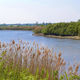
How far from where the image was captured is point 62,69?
14.4ft

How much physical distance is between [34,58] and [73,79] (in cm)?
106

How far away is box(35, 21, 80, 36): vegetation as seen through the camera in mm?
39562

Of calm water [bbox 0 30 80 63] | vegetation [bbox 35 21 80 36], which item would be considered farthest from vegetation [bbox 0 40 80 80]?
vegetation [bbox 35 21 80 36]

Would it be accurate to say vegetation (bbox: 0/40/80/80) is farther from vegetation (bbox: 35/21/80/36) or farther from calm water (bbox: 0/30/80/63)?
vegetation (bbox: 35/21/80/36)

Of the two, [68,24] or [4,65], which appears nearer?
[4,65]

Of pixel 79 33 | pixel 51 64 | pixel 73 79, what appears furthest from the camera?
pixel 79 33

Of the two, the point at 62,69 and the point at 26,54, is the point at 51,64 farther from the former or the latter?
the point at 26,54

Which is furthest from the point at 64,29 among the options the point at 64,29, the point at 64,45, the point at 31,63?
the point at 31,63

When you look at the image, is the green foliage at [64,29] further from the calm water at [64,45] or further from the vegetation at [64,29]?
the calm water at [64,45]

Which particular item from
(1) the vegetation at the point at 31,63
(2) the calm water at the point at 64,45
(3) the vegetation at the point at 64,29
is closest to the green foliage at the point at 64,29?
(3) the vegetation at the point at 64,29

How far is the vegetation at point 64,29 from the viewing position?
39.6m

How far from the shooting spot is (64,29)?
43.1m

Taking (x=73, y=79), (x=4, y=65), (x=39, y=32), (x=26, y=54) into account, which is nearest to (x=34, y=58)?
(x=26, y=54)

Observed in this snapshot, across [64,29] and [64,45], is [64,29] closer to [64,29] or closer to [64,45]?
[64,29]
